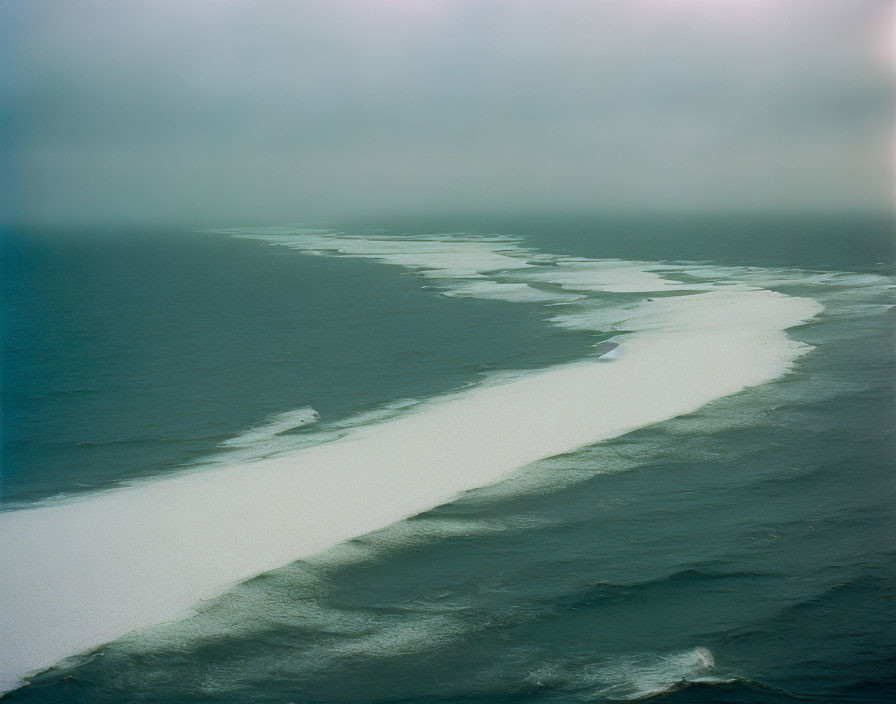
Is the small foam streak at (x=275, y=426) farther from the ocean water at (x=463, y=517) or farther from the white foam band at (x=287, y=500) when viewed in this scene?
the white foam band at (x=287, y=500)

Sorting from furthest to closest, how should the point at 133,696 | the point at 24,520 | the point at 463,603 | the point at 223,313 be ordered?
the point at 223,313
the point at 24,520
the point at 463,603
the point at 133,696

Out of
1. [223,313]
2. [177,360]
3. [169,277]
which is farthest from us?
[169,277]

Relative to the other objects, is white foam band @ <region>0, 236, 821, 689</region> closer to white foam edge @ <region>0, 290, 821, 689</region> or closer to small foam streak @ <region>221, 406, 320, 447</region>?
white foam edge @ <region>0, 290, 821, 689</region>

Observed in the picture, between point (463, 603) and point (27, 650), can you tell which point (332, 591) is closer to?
point (463, 603)

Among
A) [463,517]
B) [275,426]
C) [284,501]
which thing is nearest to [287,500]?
[284,501]

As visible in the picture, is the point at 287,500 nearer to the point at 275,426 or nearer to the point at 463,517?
the point at 463,517

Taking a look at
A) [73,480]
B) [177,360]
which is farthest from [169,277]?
[73,480]

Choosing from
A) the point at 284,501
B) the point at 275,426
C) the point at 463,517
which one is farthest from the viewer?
the point at 275,426

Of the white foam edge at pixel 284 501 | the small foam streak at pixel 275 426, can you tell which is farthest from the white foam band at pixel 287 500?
the small foam streak at pixel 275 426
